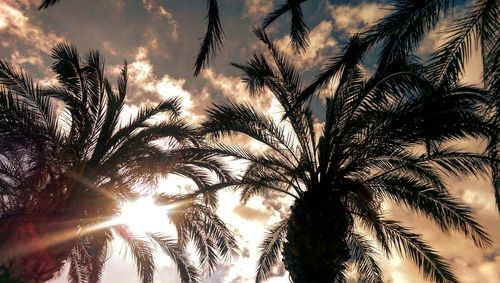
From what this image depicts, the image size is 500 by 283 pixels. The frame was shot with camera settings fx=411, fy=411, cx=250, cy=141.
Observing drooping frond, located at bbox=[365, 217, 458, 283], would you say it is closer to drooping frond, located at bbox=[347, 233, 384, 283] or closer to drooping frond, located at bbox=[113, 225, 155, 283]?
drooping frond, located at bbox=[347, 233, 384, 283]

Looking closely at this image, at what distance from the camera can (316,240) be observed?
8719 millimetres

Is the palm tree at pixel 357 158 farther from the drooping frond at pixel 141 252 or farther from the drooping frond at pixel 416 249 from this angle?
the drooping frond at pixel 141 252

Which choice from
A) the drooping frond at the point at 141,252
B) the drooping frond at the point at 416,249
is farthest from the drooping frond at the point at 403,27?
the drooping frond at the point at 141,252

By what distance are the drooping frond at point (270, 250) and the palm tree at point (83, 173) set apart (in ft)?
3.87

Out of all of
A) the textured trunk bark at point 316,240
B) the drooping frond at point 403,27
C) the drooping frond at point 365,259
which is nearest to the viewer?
the drooping frond at point 403,27

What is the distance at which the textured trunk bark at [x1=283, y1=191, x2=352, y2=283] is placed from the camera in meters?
8.65

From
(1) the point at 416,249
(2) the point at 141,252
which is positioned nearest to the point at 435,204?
(1) the point at 416,249

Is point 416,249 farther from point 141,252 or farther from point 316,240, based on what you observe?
point 141,252

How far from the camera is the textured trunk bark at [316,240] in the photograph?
8.65m

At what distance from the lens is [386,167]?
9.29m

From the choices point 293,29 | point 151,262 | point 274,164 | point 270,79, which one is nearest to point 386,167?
point 274,164

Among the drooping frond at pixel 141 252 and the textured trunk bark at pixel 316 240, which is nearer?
the textured trunk bark at pixel 316 240

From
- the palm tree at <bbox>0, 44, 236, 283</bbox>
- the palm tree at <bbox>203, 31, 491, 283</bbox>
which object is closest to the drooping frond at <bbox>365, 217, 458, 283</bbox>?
the palm tree at <bbox>203, 31, 491, 283</bbox>

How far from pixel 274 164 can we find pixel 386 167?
254 centimetres
